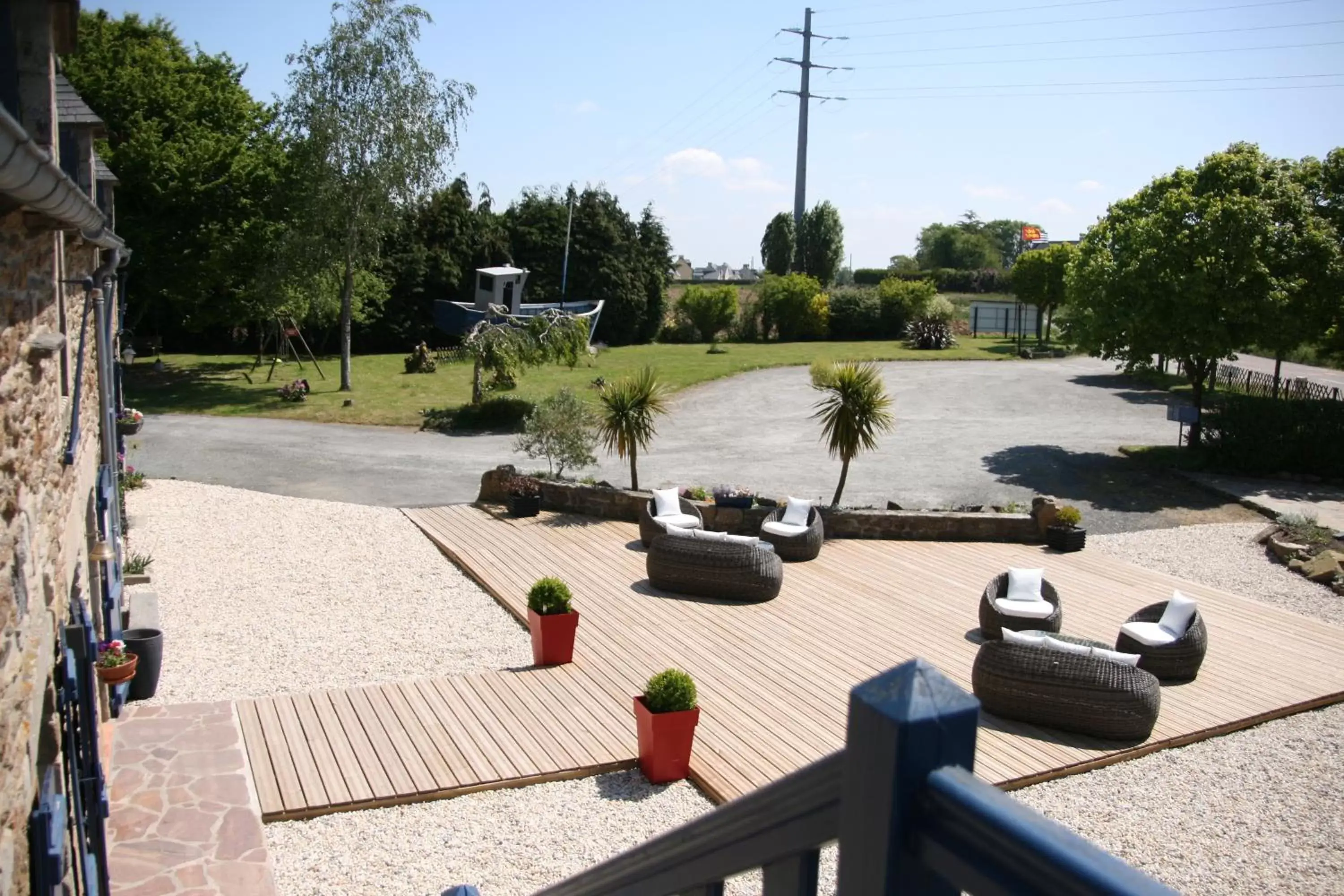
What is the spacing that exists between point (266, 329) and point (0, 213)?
33.4 meters

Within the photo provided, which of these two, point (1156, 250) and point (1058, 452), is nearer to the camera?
point (1156, 250)

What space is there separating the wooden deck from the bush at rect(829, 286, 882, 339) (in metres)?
34.9

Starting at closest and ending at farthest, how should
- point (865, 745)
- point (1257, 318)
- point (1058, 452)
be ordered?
point (865, 745)
point (1257, 318)
point (1058, 452)

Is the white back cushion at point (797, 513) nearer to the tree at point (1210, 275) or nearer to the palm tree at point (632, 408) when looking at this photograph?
the palm tree at point (632, 408)

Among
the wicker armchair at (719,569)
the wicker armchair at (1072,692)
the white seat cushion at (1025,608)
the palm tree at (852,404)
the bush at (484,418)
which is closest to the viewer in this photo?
the wicker armchair at (1072,692)

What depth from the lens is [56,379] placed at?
567 cm

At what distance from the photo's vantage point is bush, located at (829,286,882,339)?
49.2m

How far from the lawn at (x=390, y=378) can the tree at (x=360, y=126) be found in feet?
13.8

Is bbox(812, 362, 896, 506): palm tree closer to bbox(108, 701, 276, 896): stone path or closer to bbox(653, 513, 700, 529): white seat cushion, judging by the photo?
bbox(653, 513, 700, 529): white seat cushion

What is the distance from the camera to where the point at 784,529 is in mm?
14578

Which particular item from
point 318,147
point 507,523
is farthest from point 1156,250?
point 318,147

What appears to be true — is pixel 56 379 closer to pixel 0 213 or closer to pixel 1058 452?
pixel 0 213

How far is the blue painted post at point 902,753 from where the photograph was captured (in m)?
1.14

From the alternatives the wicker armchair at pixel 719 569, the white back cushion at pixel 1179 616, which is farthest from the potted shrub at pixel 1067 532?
the wicker armchair at pixel 719 569
